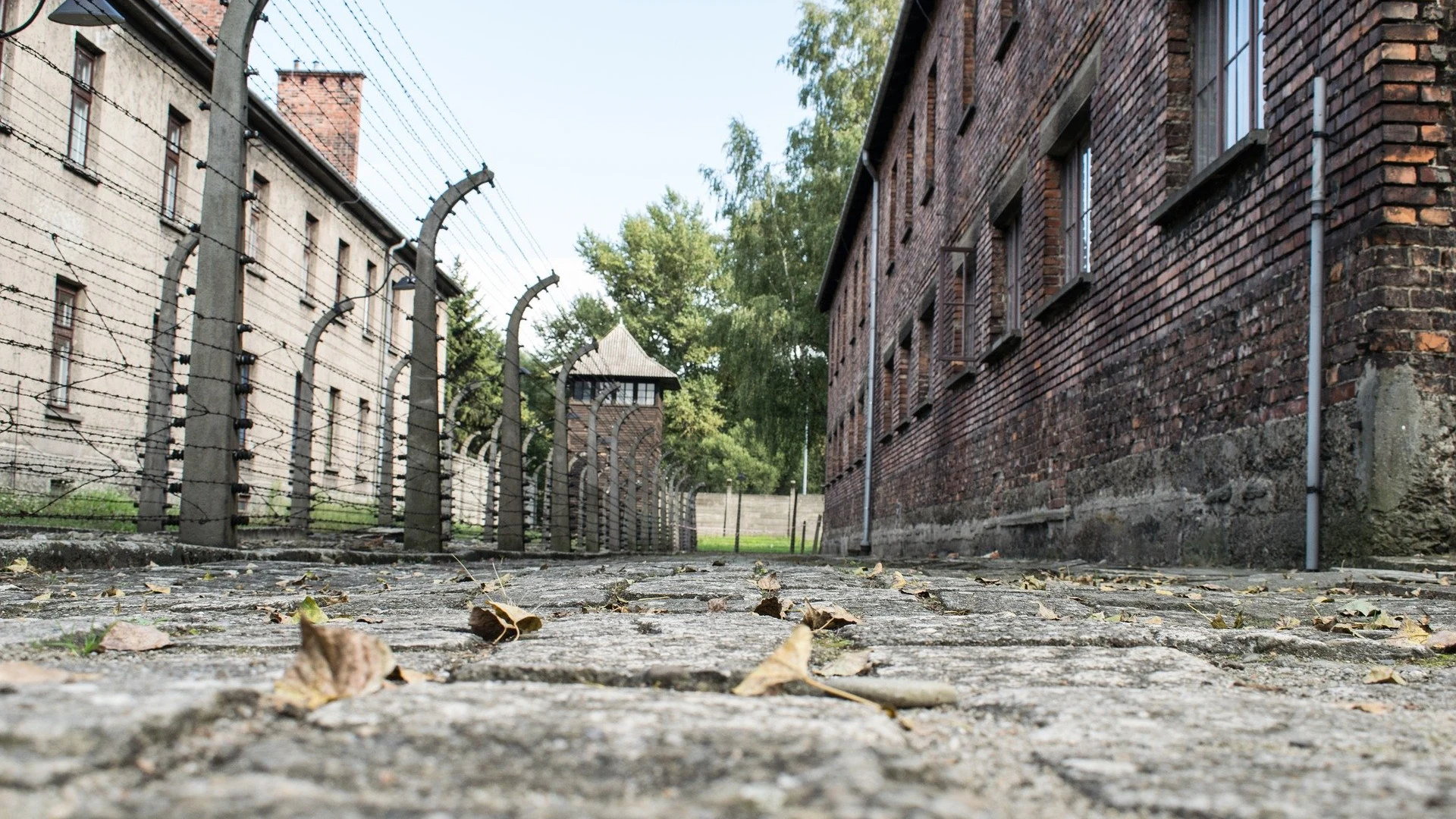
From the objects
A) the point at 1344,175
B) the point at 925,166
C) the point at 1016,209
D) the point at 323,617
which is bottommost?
the point at 323,617

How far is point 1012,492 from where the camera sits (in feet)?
31.5

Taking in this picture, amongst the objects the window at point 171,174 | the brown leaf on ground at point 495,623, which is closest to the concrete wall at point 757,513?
the window at point 171,174

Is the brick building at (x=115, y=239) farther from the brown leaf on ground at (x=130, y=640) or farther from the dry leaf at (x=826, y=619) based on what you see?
the brown leaf on ground at (x=130, y=640)

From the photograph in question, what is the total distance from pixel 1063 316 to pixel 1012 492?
1.71 m

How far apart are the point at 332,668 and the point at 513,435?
864 cm

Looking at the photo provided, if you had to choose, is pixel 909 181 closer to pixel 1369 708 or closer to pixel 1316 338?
pixel 1316 338

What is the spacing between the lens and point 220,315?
5574mm

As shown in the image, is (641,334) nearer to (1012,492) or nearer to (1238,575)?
(1012,492)

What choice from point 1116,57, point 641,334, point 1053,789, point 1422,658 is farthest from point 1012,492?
point 641,334

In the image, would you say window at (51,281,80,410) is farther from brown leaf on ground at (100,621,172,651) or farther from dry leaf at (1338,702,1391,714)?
dry leaf at (1338,702,1391,714)

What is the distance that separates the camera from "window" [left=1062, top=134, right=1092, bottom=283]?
8562 millimetres

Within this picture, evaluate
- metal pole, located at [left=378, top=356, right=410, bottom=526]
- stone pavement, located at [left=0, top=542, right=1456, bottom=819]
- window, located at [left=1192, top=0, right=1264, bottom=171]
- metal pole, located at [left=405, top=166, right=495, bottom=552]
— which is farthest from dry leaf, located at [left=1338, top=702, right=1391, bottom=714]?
metal pole, located at [left=378, top=356, right=410, bottom=526]

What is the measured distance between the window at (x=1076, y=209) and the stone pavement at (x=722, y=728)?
20.4 ft

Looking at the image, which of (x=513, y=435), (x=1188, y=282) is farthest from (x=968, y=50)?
(x=1188, y=282)
